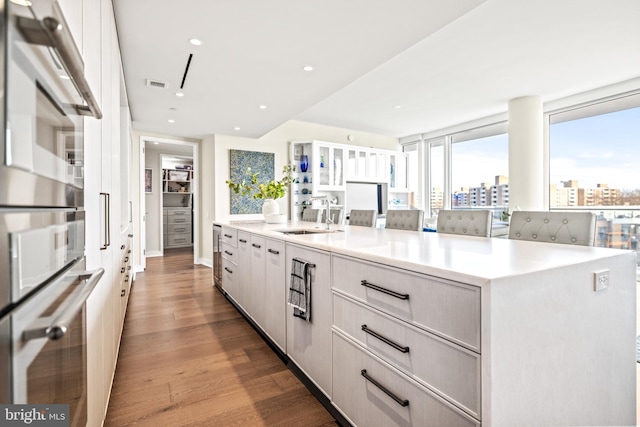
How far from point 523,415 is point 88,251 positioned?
152 centimetres

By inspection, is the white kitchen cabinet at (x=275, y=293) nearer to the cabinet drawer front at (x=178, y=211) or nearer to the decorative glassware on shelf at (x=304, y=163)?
the decorative glassware on shelf at (x=304, y=163)

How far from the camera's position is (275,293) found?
7.44ft

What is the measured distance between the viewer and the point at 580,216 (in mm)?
1862

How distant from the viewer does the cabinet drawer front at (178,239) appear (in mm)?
8000

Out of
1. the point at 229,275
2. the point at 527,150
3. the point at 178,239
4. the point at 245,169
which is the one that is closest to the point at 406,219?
the point at 229,275

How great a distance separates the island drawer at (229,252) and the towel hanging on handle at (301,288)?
1.50 metres

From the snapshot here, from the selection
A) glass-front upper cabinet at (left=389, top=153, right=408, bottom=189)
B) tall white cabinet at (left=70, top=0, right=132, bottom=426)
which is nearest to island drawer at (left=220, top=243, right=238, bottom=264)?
tall white cabinet at (left=70, top=0, right=132, bottom=426)

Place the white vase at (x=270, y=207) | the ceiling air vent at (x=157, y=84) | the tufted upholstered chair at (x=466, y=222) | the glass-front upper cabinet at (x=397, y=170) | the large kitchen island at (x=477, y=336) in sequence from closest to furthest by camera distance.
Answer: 1. the large kitchen island at (x=477, y=336)
2. the tufted upholstered chair at (x=466, y=222)
3. the ceiling air vent at (x=157, y=84)
4. the white vase at (x=270, y=207)
5. the glass-front upper cabinet at (x=397, y=170)

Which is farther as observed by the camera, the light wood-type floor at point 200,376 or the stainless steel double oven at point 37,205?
the light wood-type floor at point 200,376

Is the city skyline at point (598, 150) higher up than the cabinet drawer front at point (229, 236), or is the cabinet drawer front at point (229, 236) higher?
the city skyline at point (598, 150)

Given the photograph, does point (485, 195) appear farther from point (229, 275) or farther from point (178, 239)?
point (178, 239)

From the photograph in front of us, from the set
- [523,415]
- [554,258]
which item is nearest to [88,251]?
[523,415]

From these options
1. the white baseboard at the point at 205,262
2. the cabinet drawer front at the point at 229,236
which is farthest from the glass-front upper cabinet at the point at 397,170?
the cabinet drawer front at the point at 229,236
